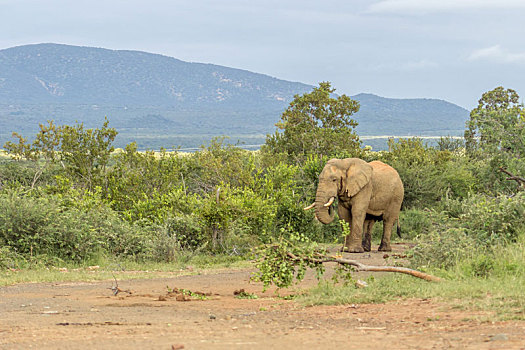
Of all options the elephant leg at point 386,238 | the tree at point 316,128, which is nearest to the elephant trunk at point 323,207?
the elephant leg at point 386,238

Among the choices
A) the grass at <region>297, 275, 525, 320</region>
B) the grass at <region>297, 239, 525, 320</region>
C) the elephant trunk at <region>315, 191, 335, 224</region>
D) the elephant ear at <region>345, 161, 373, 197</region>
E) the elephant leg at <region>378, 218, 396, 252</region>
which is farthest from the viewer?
the elephant leg at <region>378, 218, 396, 252</region>

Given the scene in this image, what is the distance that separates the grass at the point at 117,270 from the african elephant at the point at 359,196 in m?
3.04

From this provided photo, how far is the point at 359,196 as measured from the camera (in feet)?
62.1

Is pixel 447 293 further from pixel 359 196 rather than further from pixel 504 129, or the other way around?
pixel 504 129

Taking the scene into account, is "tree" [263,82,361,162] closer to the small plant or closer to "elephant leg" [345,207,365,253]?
"elephant leg" [345,207,365,253]

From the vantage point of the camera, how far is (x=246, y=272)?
15.0m

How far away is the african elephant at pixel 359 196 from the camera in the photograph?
18.6 metres

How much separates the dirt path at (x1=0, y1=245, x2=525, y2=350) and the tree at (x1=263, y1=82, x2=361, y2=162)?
21.9 m

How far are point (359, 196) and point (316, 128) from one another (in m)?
16.2

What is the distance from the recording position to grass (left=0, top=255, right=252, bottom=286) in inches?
542

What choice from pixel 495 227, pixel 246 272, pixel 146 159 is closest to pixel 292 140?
pixel 146 159

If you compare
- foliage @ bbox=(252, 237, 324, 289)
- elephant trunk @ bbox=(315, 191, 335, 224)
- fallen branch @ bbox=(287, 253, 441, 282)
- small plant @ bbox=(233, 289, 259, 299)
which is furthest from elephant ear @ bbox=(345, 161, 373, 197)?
small plant @ bbox=(233, 289, 259, 299)

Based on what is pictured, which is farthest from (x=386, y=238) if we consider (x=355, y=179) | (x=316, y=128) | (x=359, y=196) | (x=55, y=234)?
(x=316, y=128)

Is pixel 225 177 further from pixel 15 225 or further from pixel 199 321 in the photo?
pixel 199 321
